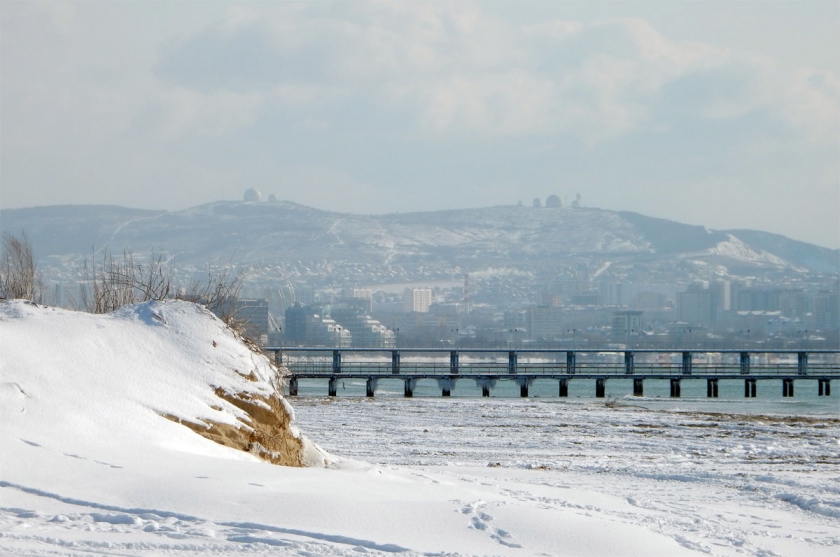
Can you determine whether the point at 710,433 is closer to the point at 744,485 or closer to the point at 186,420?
the point at 744,485

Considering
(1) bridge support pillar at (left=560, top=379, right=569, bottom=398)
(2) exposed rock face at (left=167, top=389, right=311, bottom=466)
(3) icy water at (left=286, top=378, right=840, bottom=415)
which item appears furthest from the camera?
(1) bridge support pillar at (left=560, top=379, right=569, bottom=398)

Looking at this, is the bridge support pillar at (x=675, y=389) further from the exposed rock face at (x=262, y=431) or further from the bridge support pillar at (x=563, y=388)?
the exposed rock face at (x=262, y=431)

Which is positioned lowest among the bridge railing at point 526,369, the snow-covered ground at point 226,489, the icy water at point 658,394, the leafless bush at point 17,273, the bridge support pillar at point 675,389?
the icy water at point 658,394

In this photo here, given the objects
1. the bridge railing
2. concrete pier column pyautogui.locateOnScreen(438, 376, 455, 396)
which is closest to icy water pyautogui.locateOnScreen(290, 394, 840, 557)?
concrete pier column pyautogui.locateOnScreen(438, 376, 455, 396)

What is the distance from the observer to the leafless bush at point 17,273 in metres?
24.5

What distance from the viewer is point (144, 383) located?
39.7ft

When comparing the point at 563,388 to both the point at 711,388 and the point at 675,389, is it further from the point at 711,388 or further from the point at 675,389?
the point at 711,388

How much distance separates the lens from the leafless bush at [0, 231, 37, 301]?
2446 cm

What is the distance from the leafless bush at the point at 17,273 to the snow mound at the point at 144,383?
10.1m

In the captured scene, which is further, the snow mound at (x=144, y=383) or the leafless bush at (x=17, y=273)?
the leafless bush at (x=17, y=273)

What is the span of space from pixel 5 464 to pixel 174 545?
88.9 inches

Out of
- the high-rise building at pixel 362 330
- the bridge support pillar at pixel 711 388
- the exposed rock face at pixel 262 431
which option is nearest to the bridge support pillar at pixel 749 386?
the bridge support pillar at pixel 711 388

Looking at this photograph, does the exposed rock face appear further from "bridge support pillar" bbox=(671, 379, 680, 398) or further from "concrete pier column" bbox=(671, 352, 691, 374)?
"concrete pier column" bbox=(671, 352, 691, 374)

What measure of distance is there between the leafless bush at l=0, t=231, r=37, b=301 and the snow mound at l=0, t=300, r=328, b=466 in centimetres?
1007
